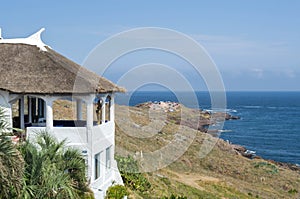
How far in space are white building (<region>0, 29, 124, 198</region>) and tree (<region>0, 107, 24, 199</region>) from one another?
493 centimetres

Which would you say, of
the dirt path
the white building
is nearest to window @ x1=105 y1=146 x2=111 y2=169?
the white building

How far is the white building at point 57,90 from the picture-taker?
54.9ft

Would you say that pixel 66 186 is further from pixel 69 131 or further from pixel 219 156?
pixel 219 156

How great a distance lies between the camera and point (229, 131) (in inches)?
3575

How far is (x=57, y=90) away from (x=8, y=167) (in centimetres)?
568

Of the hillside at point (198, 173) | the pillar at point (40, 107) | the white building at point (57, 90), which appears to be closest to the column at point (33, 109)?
the pillar at point (40, 107)

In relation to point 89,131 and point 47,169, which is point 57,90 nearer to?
point 89,131

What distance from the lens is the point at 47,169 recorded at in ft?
43.9

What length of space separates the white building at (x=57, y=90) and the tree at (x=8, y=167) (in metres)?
4.93

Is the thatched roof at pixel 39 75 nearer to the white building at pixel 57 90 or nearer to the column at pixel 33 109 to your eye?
the white building at pixel 57 90

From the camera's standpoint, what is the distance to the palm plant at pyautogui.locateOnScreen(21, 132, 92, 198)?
12.8 m

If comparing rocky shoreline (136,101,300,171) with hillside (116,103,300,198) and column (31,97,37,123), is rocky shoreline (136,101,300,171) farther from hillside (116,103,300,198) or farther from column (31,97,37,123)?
column (31,97,37,123)

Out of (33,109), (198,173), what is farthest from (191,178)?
(33,109)

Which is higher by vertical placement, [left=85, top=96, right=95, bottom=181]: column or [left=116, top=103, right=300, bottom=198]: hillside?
[left=85, top=96, right=95, bottom=181]: column
